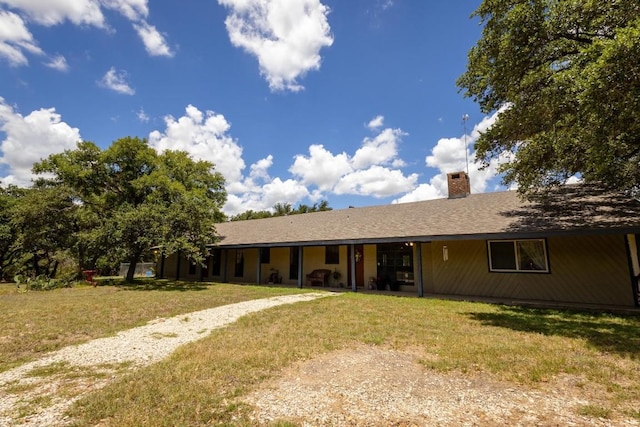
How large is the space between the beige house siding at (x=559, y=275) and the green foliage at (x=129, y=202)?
12.0 metres

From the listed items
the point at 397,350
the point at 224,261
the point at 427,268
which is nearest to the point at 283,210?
the point at 224,261

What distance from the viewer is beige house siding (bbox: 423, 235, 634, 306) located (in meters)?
9.71

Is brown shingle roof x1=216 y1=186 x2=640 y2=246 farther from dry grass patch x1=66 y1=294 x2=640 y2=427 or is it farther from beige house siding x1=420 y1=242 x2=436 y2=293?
dry grass patch x1=66 y1=294 x2=640 y2=427

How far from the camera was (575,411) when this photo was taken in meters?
3.25

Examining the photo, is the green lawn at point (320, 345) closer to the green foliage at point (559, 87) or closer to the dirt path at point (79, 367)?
the dirt path at point (79, 367)

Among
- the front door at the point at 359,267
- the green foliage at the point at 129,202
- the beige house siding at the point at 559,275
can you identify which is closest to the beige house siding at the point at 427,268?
the beige house siding at the point at 559,275

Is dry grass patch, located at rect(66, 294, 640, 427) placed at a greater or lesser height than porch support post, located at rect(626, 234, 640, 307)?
lesser

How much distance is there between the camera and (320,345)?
5668 millimetres

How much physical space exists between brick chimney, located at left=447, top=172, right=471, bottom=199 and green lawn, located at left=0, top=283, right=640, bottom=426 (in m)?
7.56

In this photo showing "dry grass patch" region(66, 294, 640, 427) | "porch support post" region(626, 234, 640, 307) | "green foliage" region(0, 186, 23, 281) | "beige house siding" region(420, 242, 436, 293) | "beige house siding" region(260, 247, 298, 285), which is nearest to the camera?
"dry grass patch" region(66, 294, 640, 427)

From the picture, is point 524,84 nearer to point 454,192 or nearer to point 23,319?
point 454,192

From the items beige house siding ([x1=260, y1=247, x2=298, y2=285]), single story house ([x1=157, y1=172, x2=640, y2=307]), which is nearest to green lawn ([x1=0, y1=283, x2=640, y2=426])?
single story house ([x1=157, y1=172, x2=640, y2=307])

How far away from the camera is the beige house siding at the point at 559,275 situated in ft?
31.9

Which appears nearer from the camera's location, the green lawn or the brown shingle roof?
the green lawn
